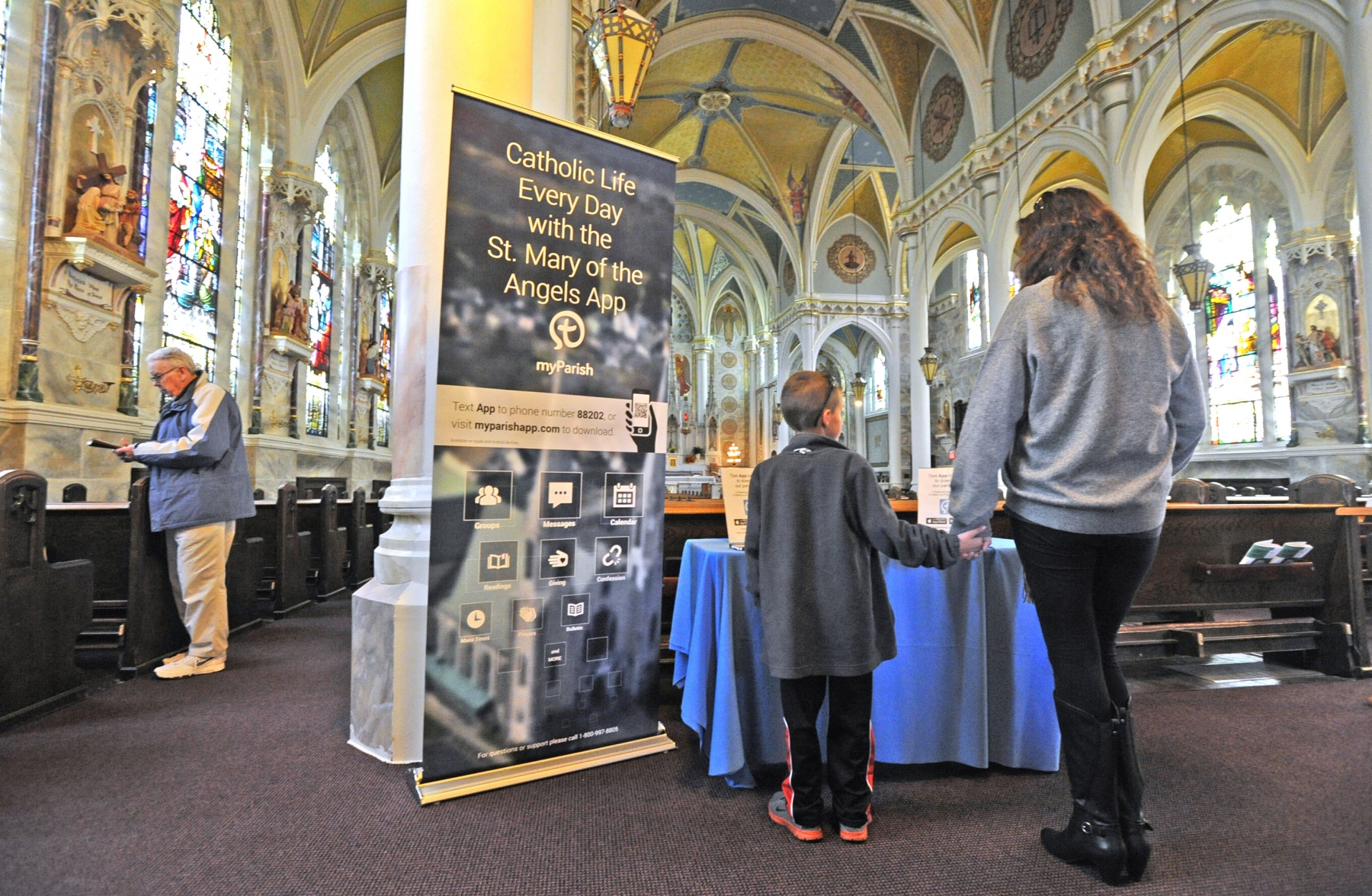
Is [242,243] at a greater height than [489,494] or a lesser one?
greater

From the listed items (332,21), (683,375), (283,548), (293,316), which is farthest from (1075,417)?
(683,375)

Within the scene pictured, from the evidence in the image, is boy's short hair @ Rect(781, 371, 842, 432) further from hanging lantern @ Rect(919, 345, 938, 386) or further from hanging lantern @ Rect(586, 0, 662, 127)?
hanging lantern @ Rect(919, 345, 938, 386)

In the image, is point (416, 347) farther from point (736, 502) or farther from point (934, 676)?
point (934, 676)

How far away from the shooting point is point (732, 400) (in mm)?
30406

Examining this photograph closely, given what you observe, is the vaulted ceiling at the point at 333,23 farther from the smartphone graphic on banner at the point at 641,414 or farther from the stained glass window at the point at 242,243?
the smartphone graphic on banner at the point at 641,414

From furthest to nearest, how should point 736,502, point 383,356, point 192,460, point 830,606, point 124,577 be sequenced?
point 383,356 → point 124,577 → point 192,460 → point 736,502 → point 830,606

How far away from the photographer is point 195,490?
12.3ft

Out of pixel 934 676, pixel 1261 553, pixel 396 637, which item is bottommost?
pixel 934 676

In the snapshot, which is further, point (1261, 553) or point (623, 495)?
point (1261, 553)

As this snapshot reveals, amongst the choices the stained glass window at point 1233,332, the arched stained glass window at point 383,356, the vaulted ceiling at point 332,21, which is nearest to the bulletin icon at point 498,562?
the vaulted ceiling at point 332,21

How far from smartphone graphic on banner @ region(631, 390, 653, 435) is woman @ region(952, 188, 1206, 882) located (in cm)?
120

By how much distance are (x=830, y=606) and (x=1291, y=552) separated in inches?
138

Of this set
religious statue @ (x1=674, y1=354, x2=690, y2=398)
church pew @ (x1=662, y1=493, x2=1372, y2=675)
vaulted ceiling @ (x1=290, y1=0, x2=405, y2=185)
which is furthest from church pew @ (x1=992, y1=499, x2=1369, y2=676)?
religious statue @ (x1=674, y1=354, x2=690, y2=398)

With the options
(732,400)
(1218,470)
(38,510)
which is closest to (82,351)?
(38,510)
